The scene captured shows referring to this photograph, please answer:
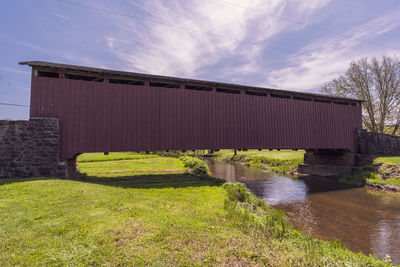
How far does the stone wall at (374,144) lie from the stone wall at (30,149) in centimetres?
2544

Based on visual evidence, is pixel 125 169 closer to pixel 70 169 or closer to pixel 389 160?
pixel 70 169

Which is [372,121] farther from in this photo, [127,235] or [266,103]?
[127,235]

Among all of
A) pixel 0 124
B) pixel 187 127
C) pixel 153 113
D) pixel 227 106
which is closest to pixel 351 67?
pixel 227 106

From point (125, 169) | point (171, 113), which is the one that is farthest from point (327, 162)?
point (125, 169)

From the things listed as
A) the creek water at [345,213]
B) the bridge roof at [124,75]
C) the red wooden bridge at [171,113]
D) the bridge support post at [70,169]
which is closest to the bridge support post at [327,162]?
the red wooden bridge at [171,113]

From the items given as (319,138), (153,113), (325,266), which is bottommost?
(325,266)

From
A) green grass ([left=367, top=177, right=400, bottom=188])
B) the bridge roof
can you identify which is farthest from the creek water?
the bridge roof

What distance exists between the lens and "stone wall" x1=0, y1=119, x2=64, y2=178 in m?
11.0

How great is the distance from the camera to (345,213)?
10.4 metres

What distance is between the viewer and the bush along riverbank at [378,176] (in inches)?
607

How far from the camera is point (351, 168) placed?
64.5ft

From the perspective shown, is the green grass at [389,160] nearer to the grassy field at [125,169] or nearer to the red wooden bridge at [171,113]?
the red wooden bridge at [171,113]

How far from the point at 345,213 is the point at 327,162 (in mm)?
13841

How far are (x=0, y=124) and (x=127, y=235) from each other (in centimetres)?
1182
